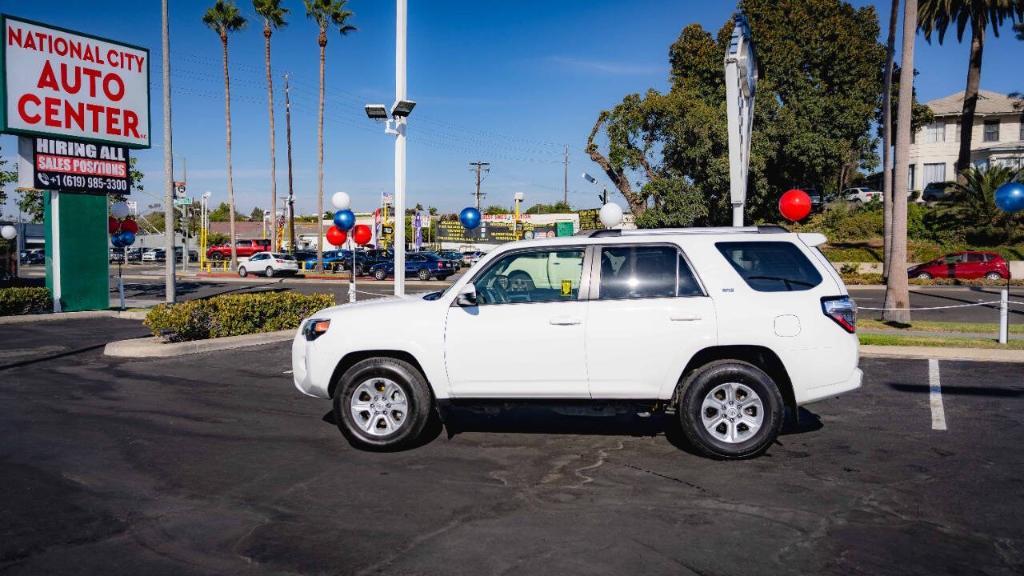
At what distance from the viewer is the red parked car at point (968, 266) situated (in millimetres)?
33000

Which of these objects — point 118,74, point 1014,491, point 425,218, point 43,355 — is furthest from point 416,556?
point 425,218

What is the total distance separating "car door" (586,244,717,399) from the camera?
638 cm

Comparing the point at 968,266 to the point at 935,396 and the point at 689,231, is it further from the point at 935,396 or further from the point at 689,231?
the point at 689,231

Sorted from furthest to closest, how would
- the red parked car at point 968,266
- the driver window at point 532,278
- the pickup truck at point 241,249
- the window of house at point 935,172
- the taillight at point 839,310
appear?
the pickup truck at point 241,249, the window of house at point 935,172, the red parked car at point 968,266, the driver window at point 532,278, the taillight at point 839,310

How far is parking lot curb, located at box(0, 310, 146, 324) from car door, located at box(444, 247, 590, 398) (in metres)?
15.4

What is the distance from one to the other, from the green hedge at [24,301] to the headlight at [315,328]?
16659 mm

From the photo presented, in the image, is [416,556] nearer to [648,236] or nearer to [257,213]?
[648,236]

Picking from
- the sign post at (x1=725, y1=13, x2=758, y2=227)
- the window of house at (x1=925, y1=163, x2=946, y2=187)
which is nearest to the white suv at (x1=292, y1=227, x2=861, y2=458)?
the sign post at (x1=725, y1=13, x2=758, y2=227)

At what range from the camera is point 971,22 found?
4216 centimetres

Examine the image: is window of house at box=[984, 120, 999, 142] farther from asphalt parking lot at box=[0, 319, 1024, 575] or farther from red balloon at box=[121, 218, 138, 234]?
red balloon at box=[121, 218, 138, 234]

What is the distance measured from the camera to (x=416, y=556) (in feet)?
14.6

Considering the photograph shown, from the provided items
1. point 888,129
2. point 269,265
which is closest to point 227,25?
point 269,265

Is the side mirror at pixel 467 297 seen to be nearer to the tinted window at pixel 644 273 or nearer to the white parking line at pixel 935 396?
the tinted window at pixel 644 273

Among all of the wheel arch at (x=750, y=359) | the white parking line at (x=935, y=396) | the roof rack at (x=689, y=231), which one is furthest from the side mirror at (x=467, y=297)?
the white parking line at (x=935, y=396)
